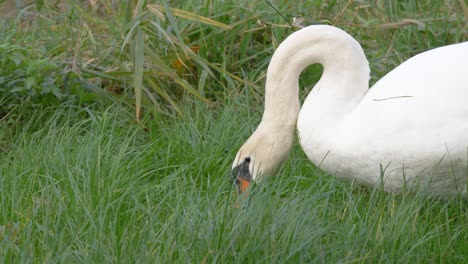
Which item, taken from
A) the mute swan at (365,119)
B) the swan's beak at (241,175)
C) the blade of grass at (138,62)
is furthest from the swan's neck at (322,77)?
the blade of grass at (138,62)

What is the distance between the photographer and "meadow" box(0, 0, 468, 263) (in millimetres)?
3559

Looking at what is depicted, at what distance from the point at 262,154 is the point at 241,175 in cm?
13

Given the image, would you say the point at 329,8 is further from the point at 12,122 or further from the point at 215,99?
the point at 12,122

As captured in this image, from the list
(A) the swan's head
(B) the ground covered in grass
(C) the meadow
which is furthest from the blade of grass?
(A) the swan's head

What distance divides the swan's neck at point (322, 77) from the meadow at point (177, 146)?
310 mm

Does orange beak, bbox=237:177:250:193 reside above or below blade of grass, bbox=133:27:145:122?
below

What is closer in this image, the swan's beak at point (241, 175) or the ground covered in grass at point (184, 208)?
the ground covered in grass at point (184, 208)

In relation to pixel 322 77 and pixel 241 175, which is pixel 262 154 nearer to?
pixel 241 175

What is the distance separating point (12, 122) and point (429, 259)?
2614 millimetres

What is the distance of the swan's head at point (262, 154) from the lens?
4570 millimetres

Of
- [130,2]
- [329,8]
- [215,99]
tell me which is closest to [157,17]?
[130,2]

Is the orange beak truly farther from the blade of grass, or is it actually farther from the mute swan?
the blade of grass

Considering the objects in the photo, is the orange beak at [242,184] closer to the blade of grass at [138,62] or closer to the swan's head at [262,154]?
the swan's head at [262,154]

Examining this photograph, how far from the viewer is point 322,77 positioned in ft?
14.9
